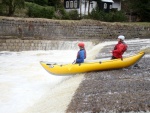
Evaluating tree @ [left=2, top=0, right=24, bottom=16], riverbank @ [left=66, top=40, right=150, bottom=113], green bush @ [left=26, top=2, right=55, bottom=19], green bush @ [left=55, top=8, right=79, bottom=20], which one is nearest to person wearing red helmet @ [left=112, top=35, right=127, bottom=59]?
riverbank @ [left=66, top=40, right=150, bottom=113]

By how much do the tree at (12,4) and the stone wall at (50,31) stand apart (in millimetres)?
5217

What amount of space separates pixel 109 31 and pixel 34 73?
48.7 ft

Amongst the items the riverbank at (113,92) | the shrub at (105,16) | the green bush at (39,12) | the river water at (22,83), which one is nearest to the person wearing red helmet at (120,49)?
the riverbank at (113,92)

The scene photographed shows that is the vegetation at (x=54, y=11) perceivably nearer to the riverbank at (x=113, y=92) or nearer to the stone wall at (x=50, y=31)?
the stone wall at (x=50, y=31)

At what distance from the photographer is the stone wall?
2630 centimetres

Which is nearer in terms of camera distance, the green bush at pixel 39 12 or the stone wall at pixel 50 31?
the stone wall at pixel 50 31

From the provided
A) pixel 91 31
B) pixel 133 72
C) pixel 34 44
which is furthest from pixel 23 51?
pixel 133 72

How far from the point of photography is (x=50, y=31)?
92.0ft

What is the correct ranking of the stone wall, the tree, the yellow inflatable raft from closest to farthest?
the yellow inflatable raft
the stone wall
the tree

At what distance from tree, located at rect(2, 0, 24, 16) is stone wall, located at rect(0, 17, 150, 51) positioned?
522 centimetres

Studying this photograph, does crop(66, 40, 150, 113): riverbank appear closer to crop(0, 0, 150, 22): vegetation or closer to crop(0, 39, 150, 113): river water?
crop(0, 39, 150, 113): river water

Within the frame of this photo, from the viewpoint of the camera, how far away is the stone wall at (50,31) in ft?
86.3

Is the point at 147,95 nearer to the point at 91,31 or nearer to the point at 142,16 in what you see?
the point at 91,31

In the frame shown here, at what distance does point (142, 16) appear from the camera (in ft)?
128
